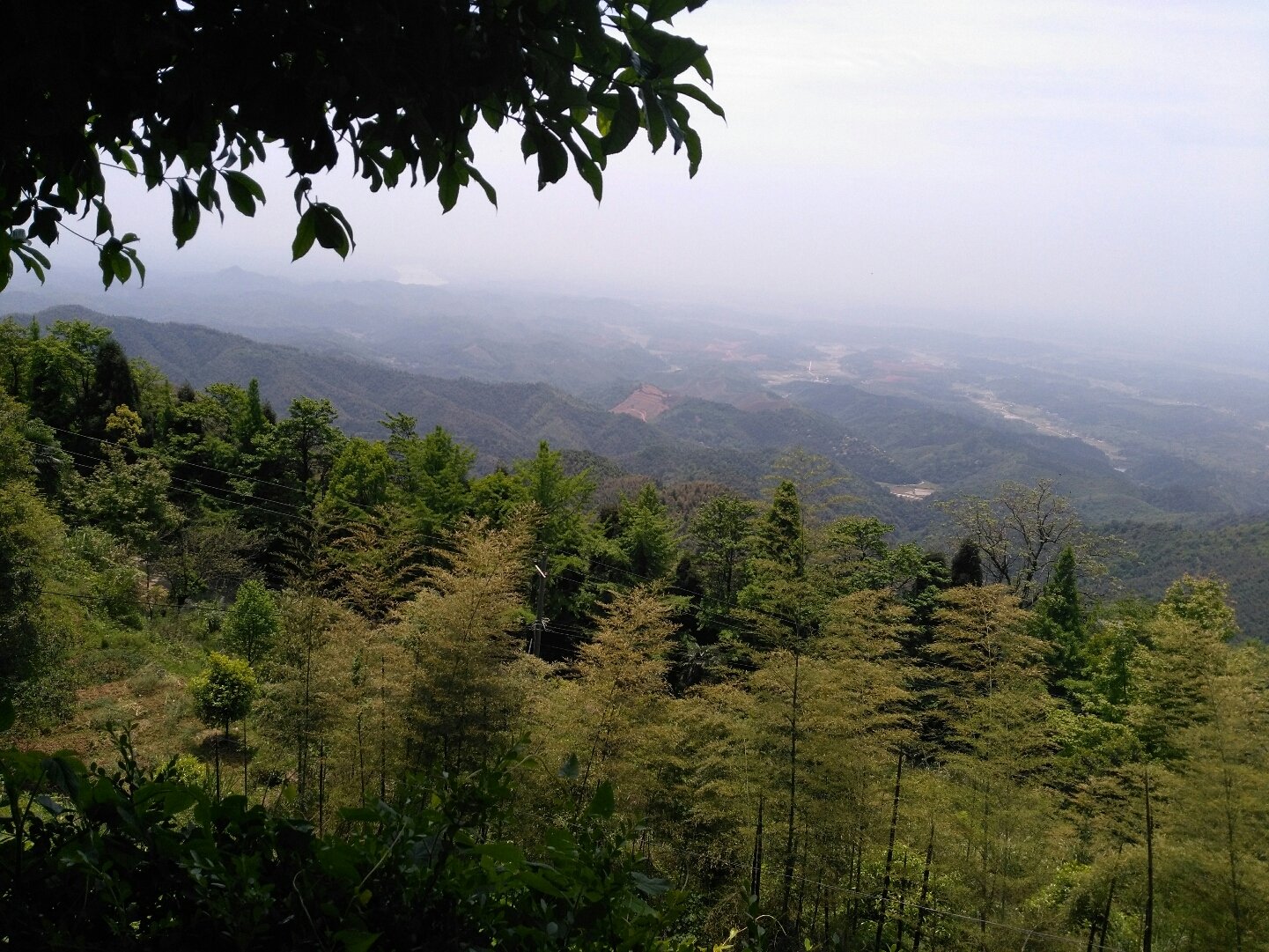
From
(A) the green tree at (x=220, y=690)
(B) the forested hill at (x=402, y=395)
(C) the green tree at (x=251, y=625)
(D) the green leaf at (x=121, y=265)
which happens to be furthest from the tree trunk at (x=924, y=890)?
(B) the forested hill at (x=402, y=395)

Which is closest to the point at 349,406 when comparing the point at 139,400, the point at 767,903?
the point at 139,400

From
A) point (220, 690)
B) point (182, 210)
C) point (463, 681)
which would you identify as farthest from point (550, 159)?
point (220, 690)

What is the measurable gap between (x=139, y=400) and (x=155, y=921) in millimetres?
25191

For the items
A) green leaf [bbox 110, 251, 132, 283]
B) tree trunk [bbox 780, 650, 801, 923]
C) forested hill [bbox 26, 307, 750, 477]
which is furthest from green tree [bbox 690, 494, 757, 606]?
forested hill [bbox 26, 307, 750, 477]

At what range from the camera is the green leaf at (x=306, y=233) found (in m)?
1.18

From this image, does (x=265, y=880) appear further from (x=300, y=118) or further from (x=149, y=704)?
(x=149, y=704)

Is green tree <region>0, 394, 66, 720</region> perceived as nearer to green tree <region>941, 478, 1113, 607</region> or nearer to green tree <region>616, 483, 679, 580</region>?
green tree <region>616, 483, 679, 580</region>

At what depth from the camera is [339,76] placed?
1003 millimetres

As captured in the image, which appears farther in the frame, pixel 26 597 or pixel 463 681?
pixel 26 597

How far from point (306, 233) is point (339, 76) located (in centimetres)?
28

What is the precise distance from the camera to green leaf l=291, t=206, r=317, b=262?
1.18 metres

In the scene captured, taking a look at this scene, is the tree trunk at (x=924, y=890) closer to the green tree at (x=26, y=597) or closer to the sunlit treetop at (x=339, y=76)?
the sunlit treetop at (x=339, y=76)

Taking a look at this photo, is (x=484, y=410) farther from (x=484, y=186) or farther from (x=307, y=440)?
(x=484, y=186)

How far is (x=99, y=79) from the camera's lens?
3.29 ft
